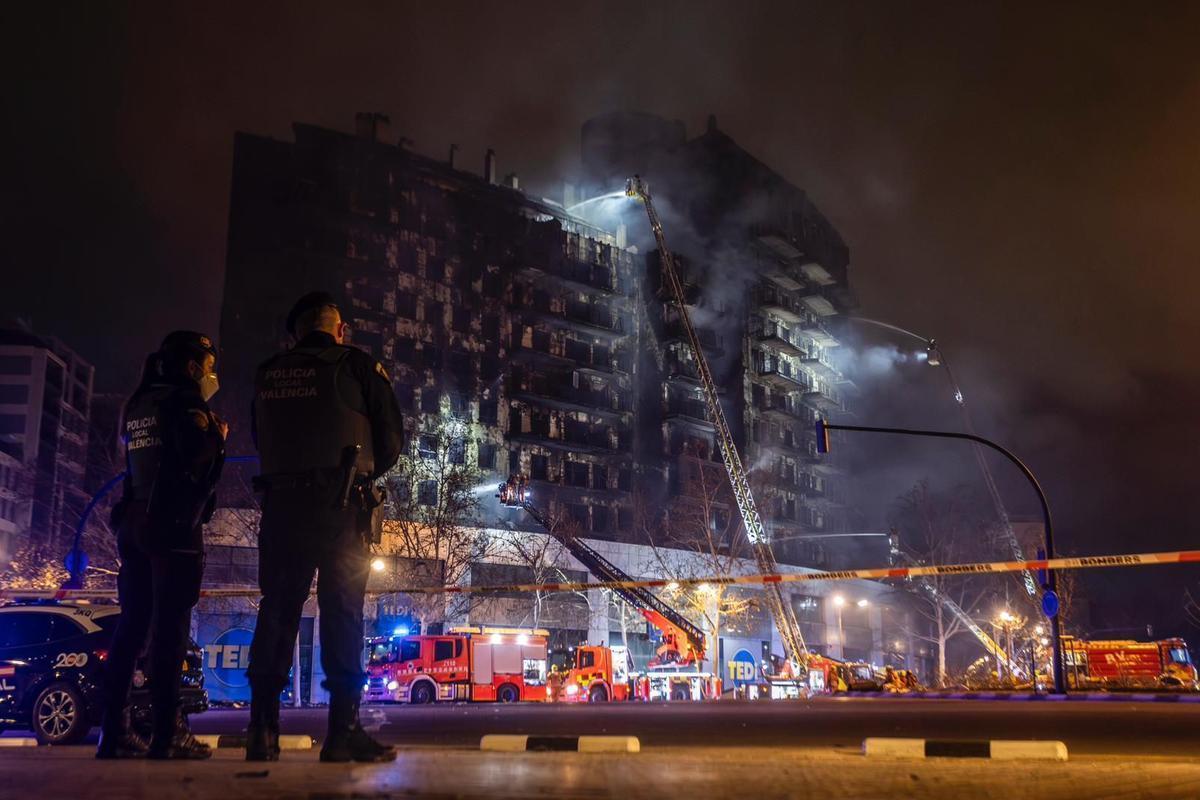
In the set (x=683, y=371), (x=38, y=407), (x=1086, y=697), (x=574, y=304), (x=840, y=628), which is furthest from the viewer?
(x=38, y=407)

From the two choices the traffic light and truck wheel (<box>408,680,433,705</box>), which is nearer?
the traffic light

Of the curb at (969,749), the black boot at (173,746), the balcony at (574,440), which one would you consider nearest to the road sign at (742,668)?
the balcony at (574,440)

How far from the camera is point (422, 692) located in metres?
34.9

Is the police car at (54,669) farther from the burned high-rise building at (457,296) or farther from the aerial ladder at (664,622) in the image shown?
the burned high-rise building at (457,296)

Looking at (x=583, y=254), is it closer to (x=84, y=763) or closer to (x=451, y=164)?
(x=451, y=164)

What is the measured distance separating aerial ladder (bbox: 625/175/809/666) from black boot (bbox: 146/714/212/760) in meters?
47.6

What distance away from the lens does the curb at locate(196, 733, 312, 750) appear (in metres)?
6.32

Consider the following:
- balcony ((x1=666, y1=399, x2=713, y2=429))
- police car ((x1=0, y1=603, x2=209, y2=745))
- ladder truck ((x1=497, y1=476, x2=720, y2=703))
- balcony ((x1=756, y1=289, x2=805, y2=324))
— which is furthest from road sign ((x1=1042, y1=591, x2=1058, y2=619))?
balcony ((x1=756, y1=289, x2=805, y2=324))

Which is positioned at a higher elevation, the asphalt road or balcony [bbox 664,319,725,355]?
balcony [bbox 664,319,725,355]

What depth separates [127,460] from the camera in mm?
5883

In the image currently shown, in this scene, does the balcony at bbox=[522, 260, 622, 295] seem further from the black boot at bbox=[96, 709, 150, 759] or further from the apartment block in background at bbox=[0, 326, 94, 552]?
the black boot at bbox=[96, 709, 150, 759]

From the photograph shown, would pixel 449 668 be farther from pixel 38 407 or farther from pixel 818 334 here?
pixel 38 407

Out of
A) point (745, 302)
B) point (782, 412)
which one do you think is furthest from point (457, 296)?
point (782, 412)

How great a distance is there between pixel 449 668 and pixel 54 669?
23349 millimetres
